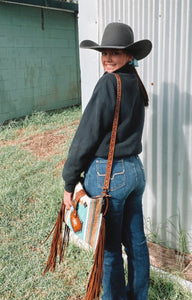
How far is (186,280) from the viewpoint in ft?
8.62

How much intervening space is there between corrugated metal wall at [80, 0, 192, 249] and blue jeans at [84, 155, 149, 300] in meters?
0.85

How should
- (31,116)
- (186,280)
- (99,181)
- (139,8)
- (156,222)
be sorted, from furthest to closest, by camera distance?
(31,116)
(156,222)
(139,8)
(186,280)
(99,181)

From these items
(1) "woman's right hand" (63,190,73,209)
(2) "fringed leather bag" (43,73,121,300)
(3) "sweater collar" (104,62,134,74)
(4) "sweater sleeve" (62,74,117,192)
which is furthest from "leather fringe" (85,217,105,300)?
(3) "sweater collar" (104,62,134,74)

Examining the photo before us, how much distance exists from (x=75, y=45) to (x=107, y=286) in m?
9.31

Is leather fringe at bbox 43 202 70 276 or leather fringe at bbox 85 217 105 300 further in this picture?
leather fringe at bbox 43 202 70 276

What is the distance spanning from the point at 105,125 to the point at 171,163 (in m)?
1.21

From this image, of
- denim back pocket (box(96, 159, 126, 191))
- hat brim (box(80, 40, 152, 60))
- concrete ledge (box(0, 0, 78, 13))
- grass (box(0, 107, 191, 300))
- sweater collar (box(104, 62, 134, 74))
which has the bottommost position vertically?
grass (box(0, 107, 191, 300))

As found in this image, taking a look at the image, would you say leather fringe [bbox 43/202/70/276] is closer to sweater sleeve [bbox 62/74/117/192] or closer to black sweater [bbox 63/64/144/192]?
black sweater [bbox 63/64/144/192]

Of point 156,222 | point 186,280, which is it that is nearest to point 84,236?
point 186,280

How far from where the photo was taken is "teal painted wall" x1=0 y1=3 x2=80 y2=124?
861cm

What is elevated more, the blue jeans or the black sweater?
the black sweater

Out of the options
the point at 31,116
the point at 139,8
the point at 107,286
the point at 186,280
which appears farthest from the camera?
the point at 31,116

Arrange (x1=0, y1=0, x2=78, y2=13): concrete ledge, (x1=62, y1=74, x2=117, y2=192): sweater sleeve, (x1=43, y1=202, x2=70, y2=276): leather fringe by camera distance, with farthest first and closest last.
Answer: (x1=0, y1=0, x2=78, y2=13): concrete ledge
(x1=43, y1=202, x2=70, y2=276): leather fringe
(x1=62, y1=74, x2=117, y2=192): sweater sleeve

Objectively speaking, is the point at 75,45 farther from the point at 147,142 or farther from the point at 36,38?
the point at 147,142
